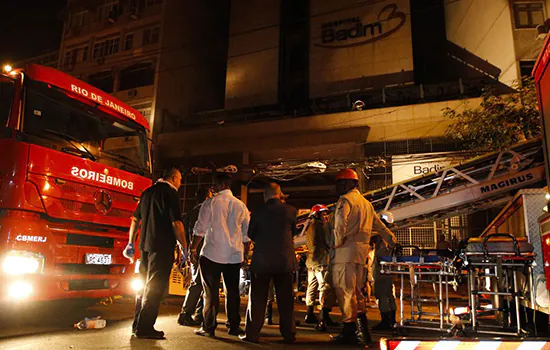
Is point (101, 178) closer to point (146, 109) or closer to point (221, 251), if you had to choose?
point (221, 251)

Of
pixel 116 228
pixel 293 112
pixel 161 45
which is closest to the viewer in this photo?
pixel 116 228

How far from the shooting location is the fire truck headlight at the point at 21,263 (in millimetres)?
4789

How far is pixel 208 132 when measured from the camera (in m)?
20.2

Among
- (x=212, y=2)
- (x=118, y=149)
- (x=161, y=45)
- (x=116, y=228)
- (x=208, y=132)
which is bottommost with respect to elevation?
(x=116, y=228)

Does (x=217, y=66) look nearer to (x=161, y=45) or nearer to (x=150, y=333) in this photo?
(x=161, y=45)

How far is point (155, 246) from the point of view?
499 centimetres

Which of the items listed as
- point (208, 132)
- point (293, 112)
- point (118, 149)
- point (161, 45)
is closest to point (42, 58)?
point (161, 45)

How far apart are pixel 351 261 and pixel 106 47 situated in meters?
25.3

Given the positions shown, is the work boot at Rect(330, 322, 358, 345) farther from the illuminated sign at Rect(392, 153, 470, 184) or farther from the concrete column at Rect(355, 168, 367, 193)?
the concrete column at Rect(355, 168, 367, 193)

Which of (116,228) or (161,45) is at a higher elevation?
(161,45)

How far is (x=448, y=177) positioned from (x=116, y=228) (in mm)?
8016

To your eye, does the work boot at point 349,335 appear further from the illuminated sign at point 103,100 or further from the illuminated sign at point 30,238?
the illuminated sign at point 103,100

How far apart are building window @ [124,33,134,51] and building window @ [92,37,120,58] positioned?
1.98 ft

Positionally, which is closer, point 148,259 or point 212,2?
point 148,259
